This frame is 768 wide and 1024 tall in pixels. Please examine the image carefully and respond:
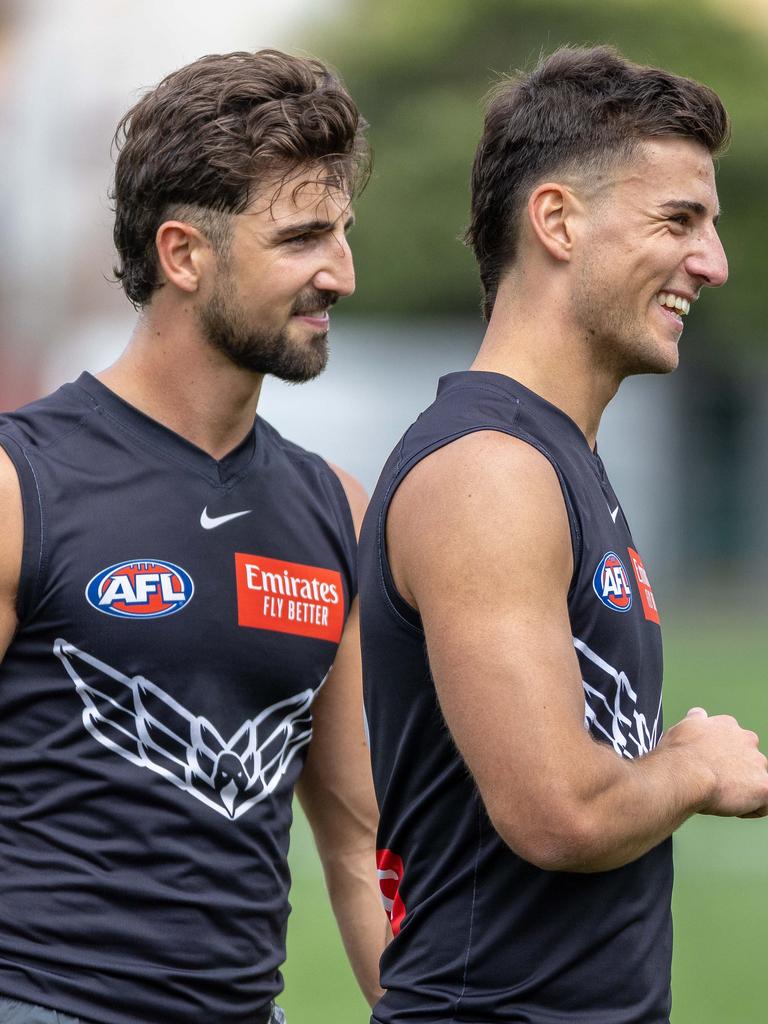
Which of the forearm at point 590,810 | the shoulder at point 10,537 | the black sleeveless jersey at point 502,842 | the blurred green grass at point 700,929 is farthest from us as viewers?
the blurred green grass at point 700,929

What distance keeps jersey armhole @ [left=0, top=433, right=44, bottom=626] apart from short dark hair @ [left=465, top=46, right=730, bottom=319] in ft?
3.25

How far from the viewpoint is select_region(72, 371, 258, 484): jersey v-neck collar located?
3.49 meters

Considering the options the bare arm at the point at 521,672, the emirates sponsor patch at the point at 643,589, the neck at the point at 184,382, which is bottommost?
the bare arm at the point at 521,672

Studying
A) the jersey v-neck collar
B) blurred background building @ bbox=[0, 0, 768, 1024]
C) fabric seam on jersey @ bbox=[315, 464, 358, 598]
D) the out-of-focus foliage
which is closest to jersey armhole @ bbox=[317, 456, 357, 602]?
fabric seam on jersey @ bbox=[315, 464, 358, 598]

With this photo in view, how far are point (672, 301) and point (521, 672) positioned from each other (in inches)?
34.4

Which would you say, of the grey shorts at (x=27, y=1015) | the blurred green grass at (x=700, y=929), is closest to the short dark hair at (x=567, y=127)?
the grey shorts at (x=27, y=1015)

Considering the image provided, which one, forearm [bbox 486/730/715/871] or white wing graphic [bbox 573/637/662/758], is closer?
forearm [bbox 486/730/715/871]

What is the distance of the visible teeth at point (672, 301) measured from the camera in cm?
297

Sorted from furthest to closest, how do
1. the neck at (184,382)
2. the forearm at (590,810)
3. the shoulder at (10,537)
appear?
the neck at (184,382)
the shoulder at (10,537)
the forearm at (590,810)

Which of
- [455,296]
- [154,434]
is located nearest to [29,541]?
[154,434]

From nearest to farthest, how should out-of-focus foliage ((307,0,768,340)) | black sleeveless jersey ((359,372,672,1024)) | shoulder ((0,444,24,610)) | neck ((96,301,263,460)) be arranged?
black sleeveless jersey ((359,372,672,1024)), shoulder ((0,444,24,610)), neck ((96,301,263,460)), out-of-focus foliage ((307,0,768,340))

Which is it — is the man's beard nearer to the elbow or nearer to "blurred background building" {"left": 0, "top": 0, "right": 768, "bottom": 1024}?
the elbow

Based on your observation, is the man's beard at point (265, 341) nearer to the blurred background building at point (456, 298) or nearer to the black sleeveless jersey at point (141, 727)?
the black sleeveless jersey at point (141, 727)

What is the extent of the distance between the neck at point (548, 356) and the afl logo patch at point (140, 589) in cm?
85
